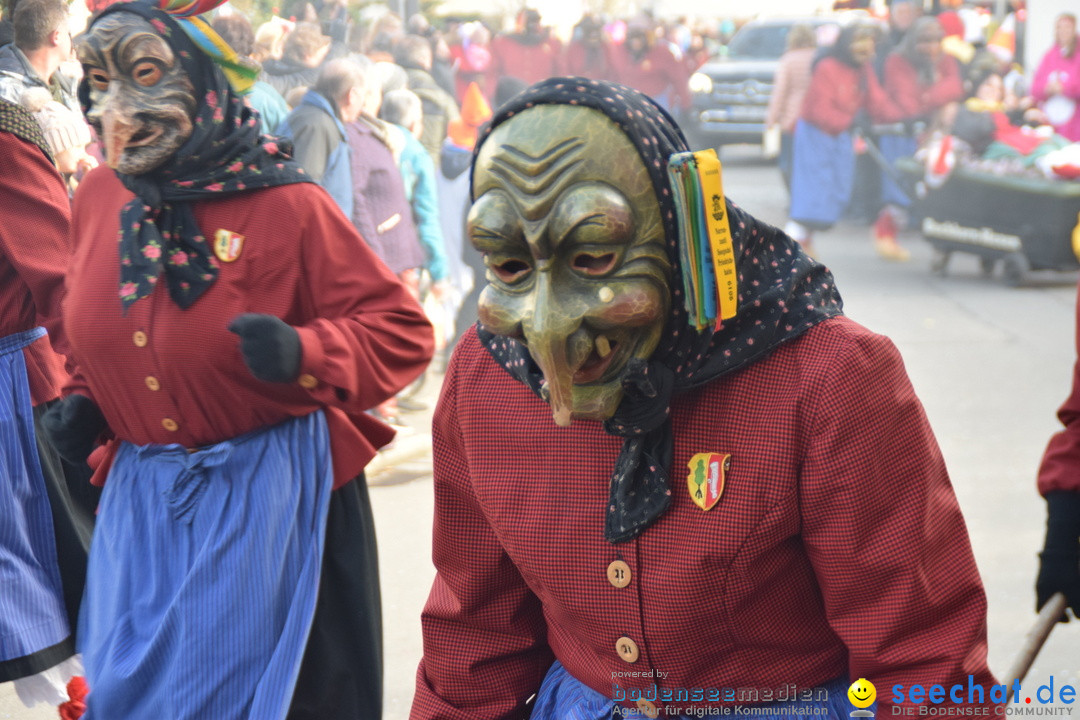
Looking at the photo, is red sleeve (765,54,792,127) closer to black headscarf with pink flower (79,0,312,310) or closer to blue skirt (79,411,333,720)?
black headscarf with pink flower (79,0,312,310)

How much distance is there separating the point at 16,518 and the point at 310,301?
3.69 ft

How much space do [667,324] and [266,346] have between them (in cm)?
105

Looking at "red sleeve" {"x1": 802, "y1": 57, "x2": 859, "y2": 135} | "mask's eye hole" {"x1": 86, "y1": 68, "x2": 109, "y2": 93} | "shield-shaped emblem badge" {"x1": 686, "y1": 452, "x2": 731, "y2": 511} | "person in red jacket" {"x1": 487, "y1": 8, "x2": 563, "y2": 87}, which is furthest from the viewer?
"red sleeve" {"x1": 802, "y1": 57, "x2": 859, "y2": 135}

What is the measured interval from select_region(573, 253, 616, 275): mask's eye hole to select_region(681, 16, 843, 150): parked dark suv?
577 inches

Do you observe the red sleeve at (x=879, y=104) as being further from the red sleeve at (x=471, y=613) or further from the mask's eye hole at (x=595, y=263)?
the mask's eye hole at (x=595, y=263)

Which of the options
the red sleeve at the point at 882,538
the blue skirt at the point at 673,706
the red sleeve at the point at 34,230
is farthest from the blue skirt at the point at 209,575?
the red sleeve at the point at 882,538

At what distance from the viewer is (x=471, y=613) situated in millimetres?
1790

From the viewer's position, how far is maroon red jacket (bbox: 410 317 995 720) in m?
1.48

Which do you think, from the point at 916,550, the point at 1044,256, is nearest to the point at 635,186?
the point at 916,550

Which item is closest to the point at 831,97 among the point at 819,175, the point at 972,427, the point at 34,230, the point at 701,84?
the point at 819,175

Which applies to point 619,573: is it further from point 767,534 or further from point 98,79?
point 98,79

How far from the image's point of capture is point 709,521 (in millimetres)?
1529

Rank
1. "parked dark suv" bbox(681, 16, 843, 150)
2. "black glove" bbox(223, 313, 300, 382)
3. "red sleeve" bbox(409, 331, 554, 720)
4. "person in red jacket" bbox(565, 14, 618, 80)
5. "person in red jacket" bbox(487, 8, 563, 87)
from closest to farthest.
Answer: "red sleeve" bbox(409, 331, 554, 720), "black glove" bbox(223, 313, 300, 382), "person in red jacket" bbox(487, 8, 563, 87), "person in red jacket" bbox(565, 14, 618, 80), "parked dark suv" bbox(681, 16, 843, 150)

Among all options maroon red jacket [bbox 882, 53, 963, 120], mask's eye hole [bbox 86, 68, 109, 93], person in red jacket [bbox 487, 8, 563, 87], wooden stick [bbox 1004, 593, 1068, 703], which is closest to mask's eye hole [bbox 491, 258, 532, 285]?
wooden stick [bbox 1004, 593, 1068, 703]
